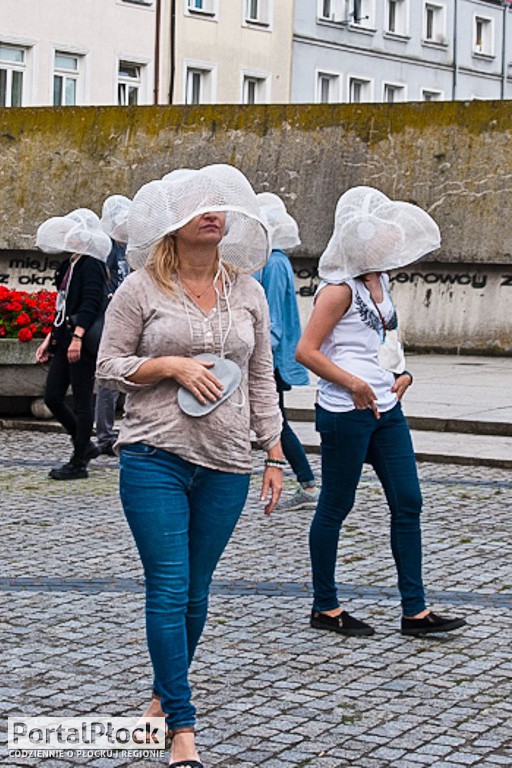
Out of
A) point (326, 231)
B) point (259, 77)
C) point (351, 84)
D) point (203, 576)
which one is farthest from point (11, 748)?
point (351, 84)

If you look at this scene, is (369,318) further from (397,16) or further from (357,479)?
(397,16)

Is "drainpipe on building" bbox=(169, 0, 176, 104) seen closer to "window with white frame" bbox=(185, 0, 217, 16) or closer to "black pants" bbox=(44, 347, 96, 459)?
"window with white frame" bbox=(185, 0, 217, 16)

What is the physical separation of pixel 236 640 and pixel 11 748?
1624mm

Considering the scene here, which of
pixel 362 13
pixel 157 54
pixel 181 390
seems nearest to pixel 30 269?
pixel 181 390

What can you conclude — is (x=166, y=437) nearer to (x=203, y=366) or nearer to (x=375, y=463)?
(x=203, y=366)

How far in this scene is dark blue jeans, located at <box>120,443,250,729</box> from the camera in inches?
191

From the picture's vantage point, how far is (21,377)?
564 inches

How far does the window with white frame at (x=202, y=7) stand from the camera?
44.7 meters

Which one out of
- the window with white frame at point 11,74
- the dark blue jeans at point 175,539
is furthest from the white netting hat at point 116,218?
the window with white frame at point 11,74

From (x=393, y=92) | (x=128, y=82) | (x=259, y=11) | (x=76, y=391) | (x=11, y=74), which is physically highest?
(x=259, y=11)

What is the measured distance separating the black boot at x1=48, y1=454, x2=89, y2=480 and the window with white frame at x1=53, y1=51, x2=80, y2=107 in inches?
1254

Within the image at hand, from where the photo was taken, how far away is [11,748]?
505 centimetres

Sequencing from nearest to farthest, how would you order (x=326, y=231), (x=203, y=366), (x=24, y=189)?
(x=203, y=366)
(x=326, y=231)
(x=24, y=189)

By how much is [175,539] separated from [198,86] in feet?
137
